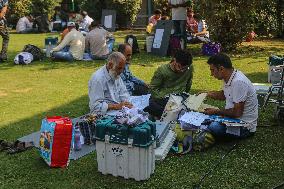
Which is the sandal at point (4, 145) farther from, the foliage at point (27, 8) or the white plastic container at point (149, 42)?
the foliage at point (27, 8)

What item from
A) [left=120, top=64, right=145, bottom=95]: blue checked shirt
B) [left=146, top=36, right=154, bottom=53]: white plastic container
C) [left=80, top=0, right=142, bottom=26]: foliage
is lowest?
[left=120, top=64, right=145, bottom=95]: blue checked shirt

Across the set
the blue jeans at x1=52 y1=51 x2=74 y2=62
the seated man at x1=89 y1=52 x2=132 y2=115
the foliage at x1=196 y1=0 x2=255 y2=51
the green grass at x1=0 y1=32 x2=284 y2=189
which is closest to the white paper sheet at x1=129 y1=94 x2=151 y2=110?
the seated man at x1=89 y1=52 x2=132 y2=115

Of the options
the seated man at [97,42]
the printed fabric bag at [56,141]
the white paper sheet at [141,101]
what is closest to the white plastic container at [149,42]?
the seated man at [97,42]

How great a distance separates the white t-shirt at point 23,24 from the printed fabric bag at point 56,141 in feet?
65.5

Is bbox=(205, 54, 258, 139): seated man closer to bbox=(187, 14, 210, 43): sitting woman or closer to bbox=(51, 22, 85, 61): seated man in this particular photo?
bbox=(51, 22, 85, 61): seated man

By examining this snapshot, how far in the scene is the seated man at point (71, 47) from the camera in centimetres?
1263

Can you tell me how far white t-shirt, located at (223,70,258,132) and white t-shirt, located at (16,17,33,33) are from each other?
20060mm

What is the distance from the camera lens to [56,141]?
498 centimetres

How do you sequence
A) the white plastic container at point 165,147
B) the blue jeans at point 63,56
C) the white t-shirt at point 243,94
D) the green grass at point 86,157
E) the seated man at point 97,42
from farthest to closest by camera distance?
1. the seated man at point 97,42
2. the blue jeans at point 63,56
3. the white t-shirt at point 243,94
4. the white plastic container at point 165,147
5. the green grass at point 86,157

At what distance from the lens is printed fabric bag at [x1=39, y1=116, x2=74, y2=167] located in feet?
16.2

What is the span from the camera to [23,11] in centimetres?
2652

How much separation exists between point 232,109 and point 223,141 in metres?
0.47

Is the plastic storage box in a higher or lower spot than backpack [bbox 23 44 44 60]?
lower

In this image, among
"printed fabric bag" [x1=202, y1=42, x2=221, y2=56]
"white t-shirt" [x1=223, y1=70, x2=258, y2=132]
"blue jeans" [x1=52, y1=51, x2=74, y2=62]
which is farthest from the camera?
"printed fabric bag" [x1=202, y1=42, x2=221, y2=56]
